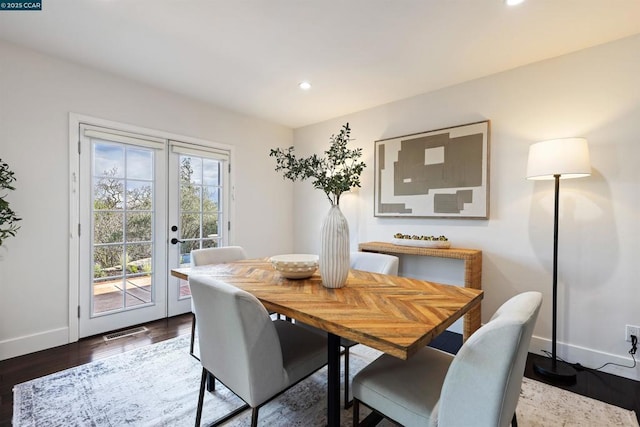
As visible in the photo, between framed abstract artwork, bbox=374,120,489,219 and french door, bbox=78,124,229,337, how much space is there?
6.93 ft

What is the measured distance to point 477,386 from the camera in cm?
90

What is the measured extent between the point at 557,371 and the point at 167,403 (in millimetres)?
2702

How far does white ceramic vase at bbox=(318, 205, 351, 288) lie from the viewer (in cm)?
158

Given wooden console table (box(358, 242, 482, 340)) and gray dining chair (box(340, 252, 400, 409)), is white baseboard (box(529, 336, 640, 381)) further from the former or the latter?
gray dining chair (box(340, 252, 400, 409))

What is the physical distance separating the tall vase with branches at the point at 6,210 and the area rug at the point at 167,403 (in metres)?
1.14

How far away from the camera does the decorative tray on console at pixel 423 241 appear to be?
2.85m

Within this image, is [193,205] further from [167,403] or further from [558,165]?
[558,165]

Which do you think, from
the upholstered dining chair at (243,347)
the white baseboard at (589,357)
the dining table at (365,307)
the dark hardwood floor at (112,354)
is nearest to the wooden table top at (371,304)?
the dining table at (365,307)

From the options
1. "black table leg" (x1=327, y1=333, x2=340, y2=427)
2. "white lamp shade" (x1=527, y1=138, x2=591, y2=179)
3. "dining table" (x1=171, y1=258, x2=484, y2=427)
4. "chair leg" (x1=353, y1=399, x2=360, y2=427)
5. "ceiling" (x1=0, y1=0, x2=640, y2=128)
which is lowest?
"chair leg" (x1=353, y1=399, x2=360, y2=427)

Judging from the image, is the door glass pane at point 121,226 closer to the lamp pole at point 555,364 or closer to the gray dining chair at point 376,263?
the gray dining chair at point 376,263

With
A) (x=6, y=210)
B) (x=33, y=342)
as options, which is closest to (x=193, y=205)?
(x=6, y=210)

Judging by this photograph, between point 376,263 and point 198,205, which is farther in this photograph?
point 198,205

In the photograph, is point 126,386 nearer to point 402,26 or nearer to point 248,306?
point 248,306

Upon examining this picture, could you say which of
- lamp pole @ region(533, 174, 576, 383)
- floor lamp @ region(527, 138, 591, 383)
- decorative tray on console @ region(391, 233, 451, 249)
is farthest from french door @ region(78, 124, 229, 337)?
lamp pole @ region(533, 174, 576, 383)
